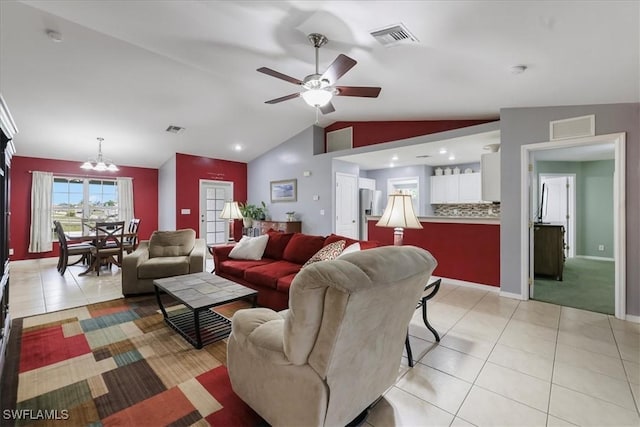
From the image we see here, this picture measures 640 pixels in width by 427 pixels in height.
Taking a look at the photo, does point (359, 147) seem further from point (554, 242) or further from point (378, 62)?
point (554, 242)

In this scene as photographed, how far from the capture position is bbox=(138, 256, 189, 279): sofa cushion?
368 centimetres

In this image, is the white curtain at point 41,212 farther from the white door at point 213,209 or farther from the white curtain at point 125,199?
the white door at point 213,209

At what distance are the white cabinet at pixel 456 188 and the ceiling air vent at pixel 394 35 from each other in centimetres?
489

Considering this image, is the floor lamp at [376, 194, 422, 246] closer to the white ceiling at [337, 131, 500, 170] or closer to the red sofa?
the red sofa

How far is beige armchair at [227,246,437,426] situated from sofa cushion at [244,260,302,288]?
1.50 metres

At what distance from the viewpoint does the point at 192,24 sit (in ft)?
8.71

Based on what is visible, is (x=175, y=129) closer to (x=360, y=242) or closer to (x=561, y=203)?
(x=360, y=242)

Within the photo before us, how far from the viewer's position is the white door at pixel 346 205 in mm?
6324

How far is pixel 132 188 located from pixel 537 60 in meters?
8.47

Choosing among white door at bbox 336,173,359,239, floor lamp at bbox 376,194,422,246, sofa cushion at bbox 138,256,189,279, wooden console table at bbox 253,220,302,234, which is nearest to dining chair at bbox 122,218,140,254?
sofa cushion at bbox 138,256,189,279

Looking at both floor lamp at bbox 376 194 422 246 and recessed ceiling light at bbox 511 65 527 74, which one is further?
floor lamp at bbox 376 194 422 246

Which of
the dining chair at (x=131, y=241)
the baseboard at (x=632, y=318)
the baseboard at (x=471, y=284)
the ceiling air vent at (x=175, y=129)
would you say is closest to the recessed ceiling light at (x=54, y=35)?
the ceiling air vent at (x=175, y=129)

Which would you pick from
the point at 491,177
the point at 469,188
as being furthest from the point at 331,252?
the point at 469,188

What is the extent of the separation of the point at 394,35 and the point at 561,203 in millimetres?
6605
